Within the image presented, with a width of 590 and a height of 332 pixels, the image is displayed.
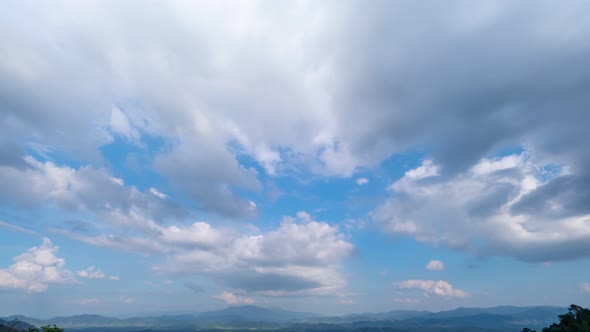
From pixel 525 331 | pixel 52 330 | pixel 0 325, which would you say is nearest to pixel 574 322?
pixel 525 331

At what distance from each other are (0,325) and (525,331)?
254731mm

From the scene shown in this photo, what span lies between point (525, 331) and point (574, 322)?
903 inches

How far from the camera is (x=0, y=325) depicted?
177 m

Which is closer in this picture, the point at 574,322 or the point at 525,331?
the point at 574,322

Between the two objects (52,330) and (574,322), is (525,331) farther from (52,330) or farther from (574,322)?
(52,330)

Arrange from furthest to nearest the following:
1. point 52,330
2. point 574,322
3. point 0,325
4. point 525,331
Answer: point 0,325 < point 525,331 < point 574,322 < point 52,330

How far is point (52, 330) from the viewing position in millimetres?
84688

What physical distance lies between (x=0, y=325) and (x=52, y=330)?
13731cm

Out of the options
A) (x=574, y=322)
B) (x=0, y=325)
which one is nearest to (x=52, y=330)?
(x=0, y=325)

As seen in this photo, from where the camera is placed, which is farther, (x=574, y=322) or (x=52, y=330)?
(x=574, y=322)

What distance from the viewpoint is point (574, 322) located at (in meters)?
128

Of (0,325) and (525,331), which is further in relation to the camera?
(0,325)

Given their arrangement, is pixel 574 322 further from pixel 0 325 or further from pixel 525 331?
pixel 0 325

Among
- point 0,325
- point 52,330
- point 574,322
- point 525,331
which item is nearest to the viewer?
point 52,330
